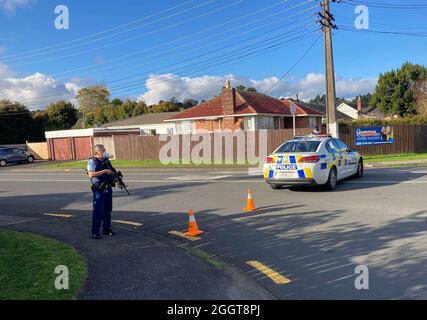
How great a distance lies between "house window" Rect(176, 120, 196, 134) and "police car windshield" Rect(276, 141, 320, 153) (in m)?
23.0

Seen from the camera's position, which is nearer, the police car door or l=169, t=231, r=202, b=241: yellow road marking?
l=169, t=231, r=202, b=241: yellow road marking

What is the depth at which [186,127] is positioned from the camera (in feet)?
116

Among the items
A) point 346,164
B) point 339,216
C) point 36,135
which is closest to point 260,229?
point 339,216

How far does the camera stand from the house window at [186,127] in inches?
1374

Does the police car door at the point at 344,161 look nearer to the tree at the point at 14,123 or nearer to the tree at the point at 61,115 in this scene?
the tree at the point at 14,123

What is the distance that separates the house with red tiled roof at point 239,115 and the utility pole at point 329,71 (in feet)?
32.4

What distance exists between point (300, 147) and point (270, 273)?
7.01m

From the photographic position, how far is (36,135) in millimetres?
57750

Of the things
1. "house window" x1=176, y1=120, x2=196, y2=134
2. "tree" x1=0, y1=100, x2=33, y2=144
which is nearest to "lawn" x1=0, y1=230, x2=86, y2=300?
"house window" x1=176, y1=120, x2=196, y2=134

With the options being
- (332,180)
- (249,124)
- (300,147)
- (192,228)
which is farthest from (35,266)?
(249,124)

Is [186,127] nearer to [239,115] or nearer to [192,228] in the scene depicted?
[239,115]

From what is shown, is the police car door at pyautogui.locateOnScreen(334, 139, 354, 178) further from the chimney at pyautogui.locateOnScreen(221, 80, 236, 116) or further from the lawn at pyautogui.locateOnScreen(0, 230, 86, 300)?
the chimney at pyautogui.locateOnScreen(221, 80, 236, 116)

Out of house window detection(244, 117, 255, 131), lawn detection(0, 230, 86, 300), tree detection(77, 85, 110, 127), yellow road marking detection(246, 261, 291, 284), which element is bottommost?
yellow road marking detection(246, 261, 291, 284)

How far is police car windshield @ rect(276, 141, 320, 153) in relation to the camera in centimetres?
1168
